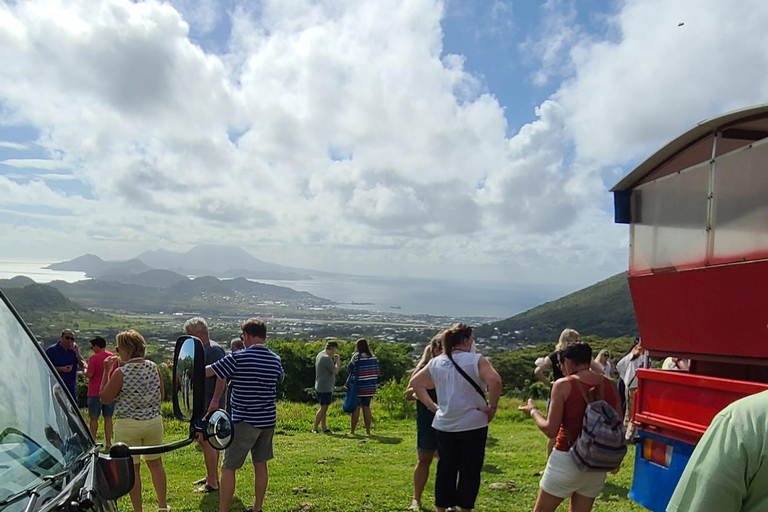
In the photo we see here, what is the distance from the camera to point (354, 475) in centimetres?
807

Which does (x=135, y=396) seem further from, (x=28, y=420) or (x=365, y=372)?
(x=365, y=372)

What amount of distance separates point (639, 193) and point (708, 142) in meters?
0.77

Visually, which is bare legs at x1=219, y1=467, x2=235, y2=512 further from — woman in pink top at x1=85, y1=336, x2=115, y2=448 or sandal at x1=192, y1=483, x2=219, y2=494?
woman in pink top at x1=85, y1=336, x2=115, y2=448

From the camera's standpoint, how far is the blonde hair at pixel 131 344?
5.47 meters

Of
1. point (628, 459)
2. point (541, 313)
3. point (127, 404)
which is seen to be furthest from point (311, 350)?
point (541, 313)

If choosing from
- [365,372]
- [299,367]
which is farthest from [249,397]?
[299,367]

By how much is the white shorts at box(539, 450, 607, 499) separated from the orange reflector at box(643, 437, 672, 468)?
351 mm

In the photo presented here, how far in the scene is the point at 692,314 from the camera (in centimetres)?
406

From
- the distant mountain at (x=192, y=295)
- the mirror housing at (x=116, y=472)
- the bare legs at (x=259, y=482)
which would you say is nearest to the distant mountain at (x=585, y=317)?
the distant mountain at (x=192, y=295)

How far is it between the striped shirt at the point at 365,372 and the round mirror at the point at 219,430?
840cm

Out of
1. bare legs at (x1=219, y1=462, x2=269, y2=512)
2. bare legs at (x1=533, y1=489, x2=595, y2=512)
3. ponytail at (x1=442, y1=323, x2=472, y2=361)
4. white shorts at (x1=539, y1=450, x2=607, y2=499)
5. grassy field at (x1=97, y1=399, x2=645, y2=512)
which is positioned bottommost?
grassy field at (x1=97, y1=399, x2=645, y2=512)

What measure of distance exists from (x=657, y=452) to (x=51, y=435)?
362 cm

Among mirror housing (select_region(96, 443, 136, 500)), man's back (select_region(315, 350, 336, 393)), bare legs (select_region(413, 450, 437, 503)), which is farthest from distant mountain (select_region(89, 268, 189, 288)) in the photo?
mirror housing (select_region(96, 443, 136, 500))

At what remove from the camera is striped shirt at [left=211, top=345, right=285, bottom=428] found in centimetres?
558
